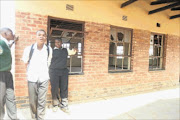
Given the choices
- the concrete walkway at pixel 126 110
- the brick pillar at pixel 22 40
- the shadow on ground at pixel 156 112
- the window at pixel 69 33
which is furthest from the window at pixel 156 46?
the brick pillar at pixel 22 40

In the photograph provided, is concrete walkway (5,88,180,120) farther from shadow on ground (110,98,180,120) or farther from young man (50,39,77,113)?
young man (50,39,77,113)

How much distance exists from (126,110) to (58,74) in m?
1.91

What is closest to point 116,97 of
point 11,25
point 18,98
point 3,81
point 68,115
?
point 68,115

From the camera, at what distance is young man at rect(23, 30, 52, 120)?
2.62m

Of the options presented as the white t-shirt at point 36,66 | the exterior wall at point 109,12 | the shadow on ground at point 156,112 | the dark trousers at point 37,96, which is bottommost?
the shadow on ground at point 156,112

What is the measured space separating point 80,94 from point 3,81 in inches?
83.4

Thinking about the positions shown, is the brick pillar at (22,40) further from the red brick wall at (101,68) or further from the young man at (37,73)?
the young man at (37,73)

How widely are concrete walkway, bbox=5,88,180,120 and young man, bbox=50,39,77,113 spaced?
0.25 metres

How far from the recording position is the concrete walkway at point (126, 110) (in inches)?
127

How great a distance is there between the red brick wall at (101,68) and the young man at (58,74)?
40 cm

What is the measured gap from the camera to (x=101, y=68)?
4.40 m

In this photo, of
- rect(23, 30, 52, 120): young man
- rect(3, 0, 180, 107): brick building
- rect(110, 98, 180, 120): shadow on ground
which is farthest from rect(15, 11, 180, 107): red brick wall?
rect(110, 98, 180, 120): shadow on ground

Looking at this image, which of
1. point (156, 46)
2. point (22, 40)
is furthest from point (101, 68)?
point (156, 46)

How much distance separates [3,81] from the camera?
251cm
